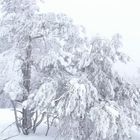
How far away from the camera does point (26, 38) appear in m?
16.1

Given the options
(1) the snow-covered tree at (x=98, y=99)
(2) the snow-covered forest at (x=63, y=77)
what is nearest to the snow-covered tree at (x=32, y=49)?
(2) the snow-covered forest at (x=63, y=77)

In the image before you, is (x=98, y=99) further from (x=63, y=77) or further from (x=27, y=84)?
(x=27, y=84)

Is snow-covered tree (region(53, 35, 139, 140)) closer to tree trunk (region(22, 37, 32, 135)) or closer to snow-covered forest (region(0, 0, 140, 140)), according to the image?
snow-covered forest (region(0, 0, 140, 140))

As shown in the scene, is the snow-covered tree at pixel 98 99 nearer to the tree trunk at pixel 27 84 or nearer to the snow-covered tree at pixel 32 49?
the snow-covered tree at pixel 32 49

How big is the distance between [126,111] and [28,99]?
4.69 meters

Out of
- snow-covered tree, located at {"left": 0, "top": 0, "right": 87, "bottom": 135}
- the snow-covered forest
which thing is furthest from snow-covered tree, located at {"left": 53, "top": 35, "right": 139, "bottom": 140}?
snow-covered tree, located at {"left": 0, "top": 0, "right": 87, "bottom": 135}

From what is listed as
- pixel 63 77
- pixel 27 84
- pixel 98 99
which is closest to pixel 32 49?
pixel 27 84

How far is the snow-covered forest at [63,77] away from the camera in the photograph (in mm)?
14016

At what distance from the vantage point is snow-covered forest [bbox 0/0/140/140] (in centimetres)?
1402

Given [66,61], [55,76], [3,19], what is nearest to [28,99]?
Answer: [55,76]

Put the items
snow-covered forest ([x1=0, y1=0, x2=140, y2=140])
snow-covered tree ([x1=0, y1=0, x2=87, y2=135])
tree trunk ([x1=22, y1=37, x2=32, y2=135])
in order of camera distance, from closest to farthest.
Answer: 1. snow-covered forest ([x1=0, y1=0, x2=140, y2=140])
2. snow-covered tree ([x1=0, y1=0, x2=87, y2=135])
3. tree trunk ([x1=22, y1=37, x2=32, y2=135])

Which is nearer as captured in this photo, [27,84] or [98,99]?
[98,99]

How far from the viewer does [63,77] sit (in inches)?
609

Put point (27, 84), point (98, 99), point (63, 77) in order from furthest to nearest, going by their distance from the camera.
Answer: point (27, 84), point (63, 77), point (98, 99)
